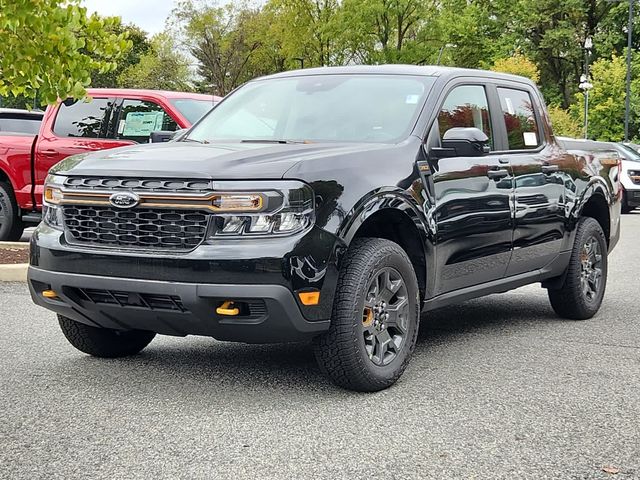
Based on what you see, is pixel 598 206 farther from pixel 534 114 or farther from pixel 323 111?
pixel 323 111

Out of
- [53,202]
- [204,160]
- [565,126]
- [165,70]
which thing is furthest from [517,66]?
[204,160]

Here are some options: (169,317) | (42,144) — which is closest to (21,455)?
(169,317)

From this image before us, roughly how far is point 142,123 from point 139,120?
0.19 ft

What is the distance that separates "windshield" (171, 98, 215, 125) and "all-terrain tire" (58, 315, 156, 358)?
5236mm

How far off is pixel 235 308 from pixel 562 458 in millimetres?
1611

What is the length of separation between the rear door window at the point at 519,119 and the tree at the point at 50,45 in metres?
3.93

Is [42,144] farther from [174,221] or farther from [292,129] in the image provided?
[174,221]

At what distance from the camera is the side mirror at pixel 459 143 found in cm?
551

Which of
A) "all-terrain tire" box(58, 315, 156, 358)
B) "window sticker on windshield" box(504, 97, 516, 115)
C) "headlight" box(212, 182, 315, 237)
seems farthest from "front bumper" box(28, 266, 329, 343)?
"window sticker on windshield" box(504, 97, 516, 115)

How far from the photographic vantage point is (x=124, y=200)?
15.3 feet

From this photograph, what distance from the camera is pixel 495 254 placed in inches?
240

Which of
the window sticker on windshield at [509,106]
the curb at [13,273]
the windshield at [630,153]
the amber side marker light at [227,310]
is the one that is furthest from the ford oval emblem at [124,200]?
the windshield at [630,153]

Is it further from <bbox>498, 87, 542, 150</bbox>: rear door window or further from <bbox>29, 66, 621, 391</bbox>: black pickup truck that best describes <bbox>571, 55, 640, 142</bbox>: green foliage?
<bbox>29, 66, 621, 391</bbox>: black pickup truck

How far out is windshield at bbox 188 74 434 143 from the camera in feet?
18.5
